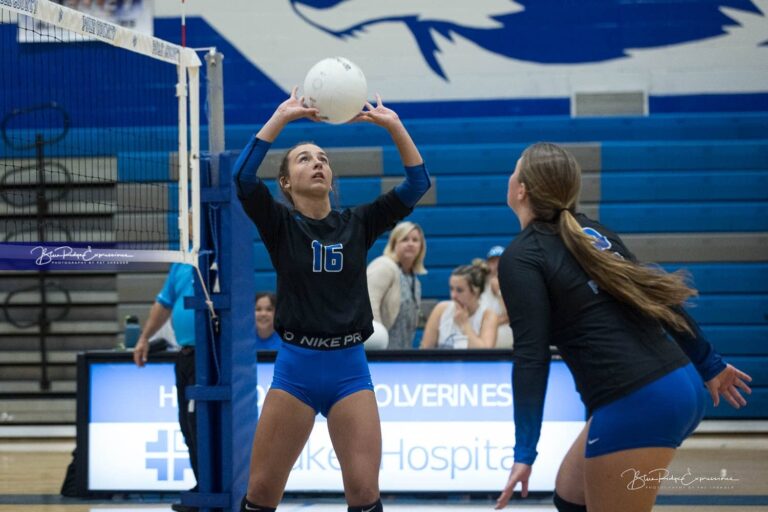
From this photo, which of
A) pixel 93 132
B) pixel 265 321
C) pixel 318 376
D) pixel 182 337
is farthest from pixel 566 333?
pixel 93 132

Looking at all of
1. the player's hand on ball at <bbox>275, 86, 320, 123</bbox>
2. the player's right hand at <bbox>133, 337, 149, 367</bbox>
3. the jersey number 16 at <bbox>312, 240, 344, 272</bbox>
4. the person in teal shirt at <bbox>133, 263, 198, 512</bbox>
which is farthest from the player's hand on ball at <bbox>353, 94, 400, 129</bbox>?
the player's right hand at <bbox>133, 337, 149, 367</bbox>

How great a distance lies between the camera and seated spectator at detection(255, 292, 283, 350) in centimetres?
700

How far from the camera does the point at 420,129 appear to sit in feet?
34.0

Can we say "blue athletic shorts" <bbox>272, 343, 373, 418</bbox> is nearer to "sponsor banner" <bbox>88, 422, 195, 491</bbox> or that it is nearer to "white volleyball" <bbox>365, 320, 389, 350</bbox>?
"white volleyball" <bbox>365, 320, 389, 350</bbox>

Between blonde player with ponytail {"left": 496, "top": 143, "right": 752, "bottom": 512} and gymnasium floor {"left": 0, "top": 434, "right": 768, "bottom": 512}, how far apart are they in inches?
137

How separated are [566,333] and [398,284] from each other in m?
3.93

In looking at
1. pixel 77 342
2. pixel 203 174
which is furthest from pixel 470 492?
pixel 77 342

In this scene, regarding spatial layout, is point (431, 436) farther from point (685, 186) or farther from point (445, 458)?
point (685, 186)

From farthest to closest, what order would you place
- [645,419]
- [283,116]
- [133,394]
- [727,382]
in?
[133,394], [283,116], [727,382], [645,419]

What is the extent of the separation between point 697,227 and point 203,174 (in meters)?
6.29

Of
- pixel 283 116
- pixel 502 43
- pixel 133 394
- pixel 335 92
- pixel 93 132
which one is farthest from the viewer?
pixel 502 43

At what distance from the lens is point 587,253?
296cm

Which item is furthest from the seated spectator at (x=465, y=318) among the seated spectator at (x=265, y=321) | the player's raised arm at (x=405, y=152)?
the player's raised arm at (x=405, y=152)

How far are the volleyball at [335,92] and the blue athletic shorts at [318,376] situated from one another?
975mm
